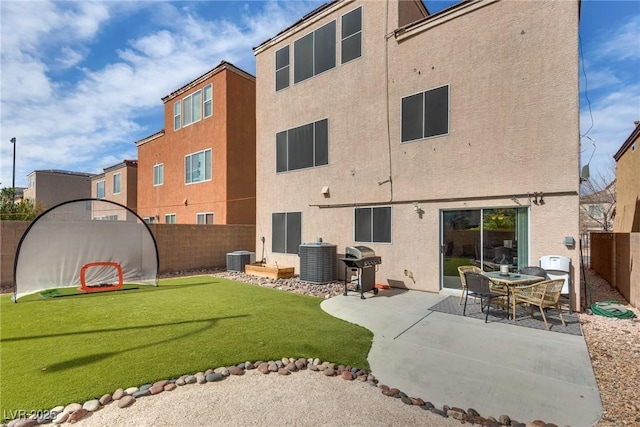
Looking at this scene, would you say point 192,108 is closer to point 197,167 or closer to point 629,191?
point 197,167

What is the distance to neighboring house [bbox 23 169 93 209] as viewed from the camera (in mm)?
29953

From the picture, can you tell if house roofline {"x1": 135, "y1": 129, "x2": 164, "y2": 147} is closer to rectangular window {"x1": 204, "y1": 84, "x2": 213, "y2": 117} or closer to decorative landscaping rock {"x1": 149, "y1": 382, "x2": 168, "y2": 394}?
rectangular window {"x1": 204, "y1": 84, "x2": 213, "y2": 117}

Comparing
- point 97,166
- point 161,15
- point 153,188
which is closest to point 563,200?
point 161,15

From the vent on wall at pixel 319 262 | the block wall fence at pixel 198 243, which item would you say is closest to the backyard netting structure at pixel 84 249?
the block wall fence at pixel 198 243

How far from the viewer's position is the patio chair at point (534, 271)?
6598 mm

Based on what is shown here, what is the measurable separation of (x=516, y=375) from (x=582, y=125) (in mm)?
6771

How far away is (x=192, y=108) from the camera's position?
57.6ft

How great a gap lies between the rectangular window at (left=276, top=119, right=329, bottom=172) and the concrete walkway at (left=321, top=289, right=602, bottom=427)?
20.9 feet

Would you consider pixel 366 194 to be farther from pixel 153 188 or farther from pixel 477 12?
pixel 153 188

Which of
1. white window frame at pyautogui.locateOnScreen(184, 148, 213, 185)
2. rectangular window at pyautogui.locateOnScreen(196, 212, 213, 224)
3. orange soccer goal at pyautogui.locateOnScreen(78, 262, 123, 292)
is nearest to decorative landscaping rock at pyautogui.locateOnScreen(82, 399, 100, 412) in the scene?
orange soccer goal at pyautogui.locateOnScreen(78, 262, 123, 292)

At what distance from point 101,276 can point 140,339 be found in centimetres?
623

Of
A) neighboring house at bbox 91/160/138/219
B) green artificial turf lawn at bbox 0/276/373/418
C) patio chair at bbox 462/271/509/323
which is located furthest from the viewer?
neighboring house at bbox 91/160/138/219

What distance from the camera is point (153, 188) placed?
1997 centimetres

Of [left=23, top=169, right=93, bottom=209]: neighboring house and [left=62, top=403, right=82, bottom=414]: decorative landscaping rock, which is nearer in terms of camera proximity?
[left=62, top=403, right=82, bottom=414]: decorative landscaping rock
